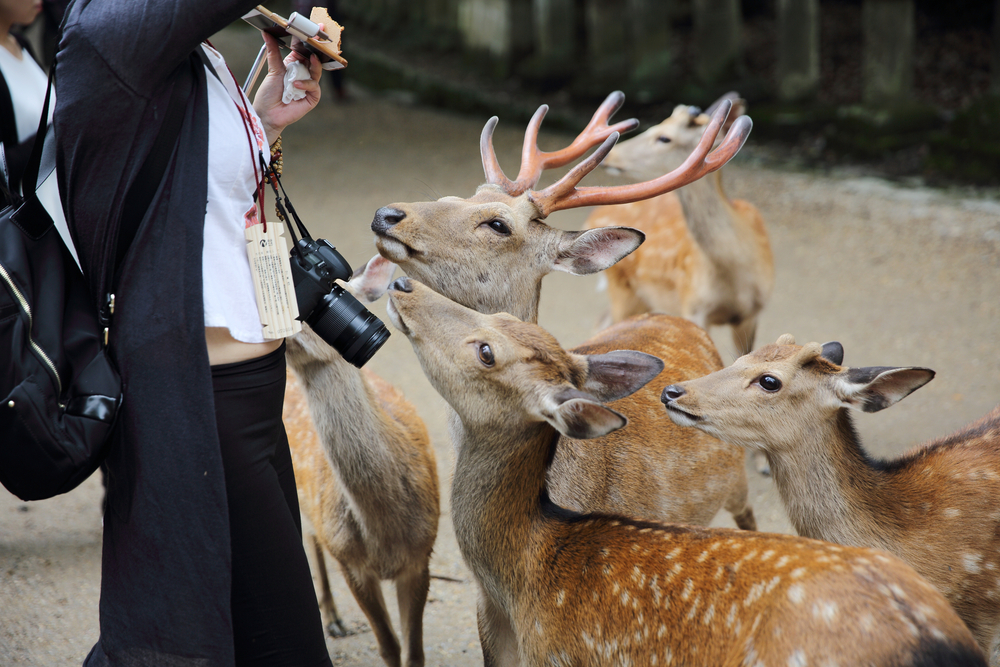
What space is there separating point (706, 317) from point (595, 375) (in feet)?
8.59

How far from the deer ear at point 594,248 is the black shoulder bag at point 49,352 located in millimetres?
1346

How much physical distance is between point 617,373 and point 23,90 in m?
1.97

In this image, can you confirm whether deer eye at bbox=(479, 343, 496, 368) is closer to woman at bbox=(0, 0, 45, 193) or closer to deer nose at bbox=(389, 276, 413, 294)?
deer nose at bbox=(389, 276, 413, 294)

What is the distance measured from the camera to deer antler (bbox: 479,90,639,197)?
9.91 ft

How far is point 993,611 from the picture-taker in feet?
8.29

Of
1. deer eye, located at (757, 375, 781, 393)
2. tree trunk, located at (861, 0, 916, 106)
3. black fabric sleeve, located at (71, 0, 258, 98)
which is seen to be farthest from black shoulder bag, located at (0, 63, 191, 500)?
tree trunk, located at (861, 0, 916, 106)

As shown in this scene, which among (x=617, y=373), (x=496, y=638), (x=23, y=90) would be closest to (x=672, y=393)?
(x=617, y=373)

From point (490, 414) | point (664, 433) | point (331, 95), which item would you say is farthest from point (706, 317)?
point (331, 95)

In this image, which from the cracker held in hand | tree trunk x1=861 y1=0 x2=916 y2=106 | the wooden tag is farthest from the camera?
tree trunk x1=861 y1=0 x2=916 y2=106

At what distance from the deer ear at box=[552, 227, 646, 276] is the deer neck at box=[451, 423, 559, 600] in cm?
65

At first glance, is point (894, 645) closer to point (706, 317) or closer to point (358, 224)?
point (706, 317)

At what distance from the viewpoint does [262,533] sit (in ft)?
6.37

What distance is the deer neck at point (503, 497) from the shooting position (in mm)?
2342

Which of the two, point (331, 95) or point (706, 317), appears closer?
point (706, 317)
